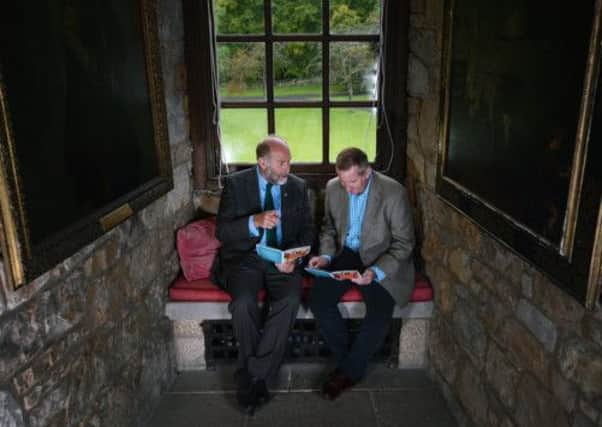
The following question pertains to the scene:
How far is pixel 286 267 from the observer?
3.14m

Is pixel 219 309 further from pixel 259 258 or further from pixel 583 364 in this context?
pixel 583 364

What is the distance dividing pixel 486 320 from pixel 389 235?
0.84 meters

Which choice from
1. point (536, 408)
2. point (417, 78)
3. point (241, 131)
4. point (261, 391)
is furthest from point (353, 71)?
point (536, 408)

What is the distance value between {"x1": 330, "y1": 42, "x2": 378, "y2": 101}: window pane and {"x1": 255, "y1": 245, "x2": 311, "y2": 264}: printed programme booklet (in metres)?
1.25

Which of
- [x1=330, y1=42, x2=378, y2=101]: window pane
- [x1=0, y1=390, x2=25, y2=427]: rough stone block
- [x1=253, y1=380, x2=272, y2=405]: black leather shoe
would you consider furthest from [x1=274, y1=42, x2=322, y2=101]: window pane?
[x1=0, y1=390, x2=25, y2=427]: rough stone block

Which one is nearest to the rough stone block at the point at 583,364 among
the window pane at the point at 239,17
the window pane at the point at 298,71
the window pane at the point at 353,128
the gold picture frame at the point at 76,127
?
the gold picture frame at the point at 76,127

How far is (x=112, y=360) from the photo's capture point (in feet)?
8.29

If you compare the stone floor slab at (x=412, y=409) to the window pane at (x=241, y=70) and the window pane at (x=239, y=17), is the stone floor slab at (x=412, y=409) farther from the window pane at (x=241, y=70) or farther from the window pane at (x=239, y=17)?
the window pane at (x=239, y=17)

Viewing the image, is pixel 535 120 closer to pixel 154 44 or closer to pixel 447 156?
pixel 447 156

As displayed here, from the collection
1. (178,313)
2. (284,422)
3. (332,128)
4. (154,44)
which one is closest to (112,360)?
(178,313)

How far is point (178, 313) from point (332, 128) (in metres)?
1.63

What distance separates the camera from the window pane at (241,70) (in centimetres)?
360

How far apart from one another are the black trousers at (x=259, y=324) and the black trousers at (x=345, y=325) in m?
0.16

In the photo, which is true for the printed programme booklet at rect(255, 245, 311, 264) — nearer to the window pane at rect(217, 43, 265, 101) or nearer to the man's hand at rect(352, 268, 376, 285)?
the man's hand at rect(352, 268, 376, 285)
